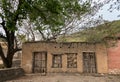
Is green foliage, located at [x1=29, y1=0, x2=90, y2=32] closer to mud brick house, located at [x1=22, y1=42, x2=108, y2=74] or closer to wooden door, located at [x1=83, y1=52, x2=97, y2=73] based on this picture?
mud brick house, located at [x1=22, y1=42, x2=108, y2=74]

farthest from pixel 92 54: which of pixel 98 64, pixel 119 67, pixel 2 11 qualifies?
pixel 2 11

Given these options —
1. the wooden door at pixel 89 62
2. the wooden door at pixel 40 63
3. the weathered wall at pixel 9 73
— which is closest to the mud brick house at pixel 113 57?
the wooden door at pixel 89 62

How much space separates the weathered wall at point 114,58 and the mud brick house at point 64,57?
386 mm

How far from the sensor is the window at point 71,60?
734 inches

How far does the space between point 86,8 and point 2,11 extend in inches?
292

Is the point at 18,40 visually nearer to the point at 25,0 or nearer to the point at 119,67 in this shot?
the point at 25,0

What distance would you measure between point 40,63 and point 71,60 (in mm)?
3129

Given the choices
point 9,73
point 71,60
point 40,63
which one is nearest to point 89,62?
point 71,60

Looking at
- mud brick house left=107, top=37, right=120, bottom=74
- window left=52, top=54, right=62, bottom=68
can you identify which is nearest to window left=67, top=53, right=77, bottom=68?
window left=52, top=54, right=62, bottom=68

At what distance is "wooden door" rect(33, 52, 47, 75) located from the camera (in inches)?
742

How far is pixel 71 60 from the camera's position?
61.7 ft

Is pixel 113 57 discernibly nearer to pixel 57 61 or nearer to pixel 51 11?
pixel 57 61

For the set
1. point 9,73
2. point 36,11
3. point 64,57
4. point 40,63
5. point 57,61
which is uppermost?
point 36,11

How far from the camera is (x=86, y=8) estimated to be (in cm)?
1717
